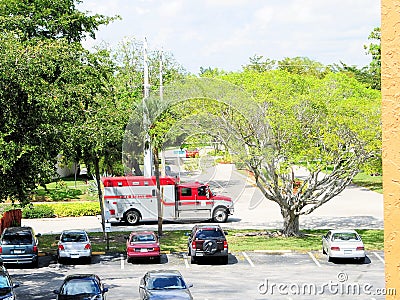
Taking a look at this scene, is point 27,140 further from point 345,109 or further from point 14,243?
point 345,109

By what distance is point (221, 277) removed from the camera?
24.2 metres

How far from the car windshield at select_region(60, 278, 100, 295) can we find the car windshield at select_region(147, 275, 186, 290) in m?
1.50

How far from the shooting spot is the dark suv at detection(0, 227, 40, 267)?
87.9ft

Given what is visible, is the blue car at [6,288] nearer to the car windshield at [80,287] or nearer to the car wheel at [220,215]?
the car windshield at [80,287]

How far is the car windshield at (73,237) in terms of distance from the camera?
28.0 m

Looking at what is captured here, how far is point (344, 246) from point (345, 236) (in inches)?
28.4

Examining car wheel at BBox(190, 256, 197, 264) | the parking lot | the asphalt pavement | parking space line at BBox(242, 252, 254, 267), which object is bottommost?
the parking lot

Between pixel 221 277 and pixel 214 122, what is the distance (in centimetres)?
863

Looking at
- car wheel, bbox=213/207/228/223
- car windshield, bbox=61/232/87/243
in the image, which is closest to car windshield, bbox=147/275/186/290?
car windshield, bbox=61/232/87/243

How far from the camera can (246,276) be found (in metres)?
24.4

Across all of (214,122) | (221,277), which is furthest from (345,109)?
(221,277)

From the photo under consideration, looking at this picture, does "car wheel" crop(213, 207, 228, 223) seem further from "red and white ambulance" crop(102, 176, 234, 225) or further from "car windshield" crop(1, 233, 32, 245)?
"car windshield" crop(1, 233, 32, 245)

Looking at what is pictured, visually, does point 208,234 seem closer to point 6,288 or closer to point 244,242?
point 244,242

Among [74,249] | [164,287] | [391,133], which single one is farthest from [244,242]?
[391,133]
